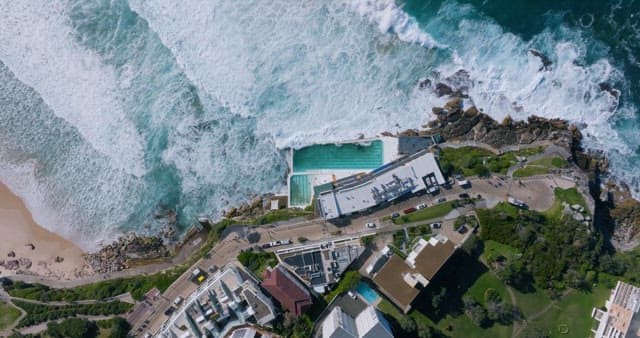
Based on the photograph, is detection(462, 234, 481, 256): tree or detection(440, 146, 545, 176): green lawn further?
detection(440, 146, 545, 176): green lawn

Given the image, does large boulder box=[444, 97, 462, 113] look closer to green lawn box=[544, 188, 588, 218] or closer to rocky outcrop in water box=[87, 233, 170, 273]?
green lawn box=[544, 188, 588, 218]

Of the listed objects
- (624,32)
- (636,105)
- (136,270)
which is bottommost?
(136,270)

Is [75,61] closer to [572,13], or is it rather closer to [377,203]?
[377,203]

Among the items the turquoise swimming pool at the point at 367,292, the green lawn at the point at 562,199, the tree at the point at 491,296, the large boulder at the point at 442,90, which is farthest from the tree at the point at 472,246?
the large boulder at the point at 442,90

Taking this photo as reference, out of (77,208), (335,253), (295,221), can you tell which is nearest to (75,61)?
(77,208)

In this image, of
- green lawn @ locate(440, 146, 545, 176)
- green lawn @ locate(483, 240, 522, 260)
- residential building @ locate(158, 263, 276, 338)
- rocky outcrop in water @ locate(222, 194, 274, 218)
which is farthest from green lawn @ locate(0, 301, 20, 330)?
green lawn @ locate(483, 240, 522, 260)
